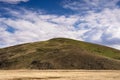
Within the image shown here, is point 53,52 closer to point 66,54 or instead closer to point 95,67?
point 66,54

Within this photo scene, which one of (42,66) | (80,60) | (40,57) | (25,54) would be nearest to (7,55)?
(25,54)

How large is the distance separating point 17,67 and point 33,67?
7.53 meters

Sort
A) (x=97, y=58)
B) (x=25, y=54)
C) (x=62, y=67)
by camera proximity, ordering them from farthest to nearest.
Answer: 1. (x=25, y=54)
2. (x=97, y=58)
3. (x=62, y=67)

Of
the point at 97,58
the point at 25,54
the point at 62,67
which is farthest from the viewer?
the point at 25,54

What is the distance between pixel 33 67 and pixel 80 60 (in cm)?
2312

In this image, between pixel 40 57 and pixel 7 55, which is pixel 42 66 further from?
pixel 7 55

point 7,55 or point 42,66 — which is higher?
point 7,55

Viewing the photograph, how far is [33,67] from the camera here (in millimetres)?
133500

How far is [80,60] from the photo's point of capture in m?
140

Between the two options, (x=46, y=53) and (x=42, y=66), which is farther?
(x=46, y=53)

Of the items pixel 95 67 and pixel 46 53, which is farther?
pixel 46 53

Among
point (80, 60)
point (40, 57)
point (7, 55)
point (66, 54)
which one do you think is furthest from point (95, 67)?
point (7, 55)

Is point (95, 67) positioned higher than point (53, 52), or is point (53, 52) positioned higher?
point (53, 52)

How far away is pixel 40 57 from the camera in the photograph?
147125mm
